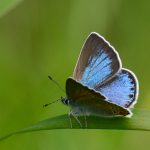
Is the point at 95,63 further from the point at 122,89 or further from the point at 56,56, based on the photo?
the point at 56,56

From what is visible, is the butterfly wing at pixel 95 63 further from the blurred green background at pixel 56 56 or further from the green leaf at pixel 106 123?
the blurred green background at pixel 56 56

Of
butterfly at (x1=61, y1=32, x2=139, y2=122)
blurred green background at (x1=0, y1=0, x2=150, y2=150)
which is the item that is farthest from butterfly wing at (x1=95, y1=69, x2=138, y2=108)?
blurred green background at (x1=0, y1=0, x2=150, y2=150)

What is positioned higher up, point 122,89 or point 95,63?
point 95,63

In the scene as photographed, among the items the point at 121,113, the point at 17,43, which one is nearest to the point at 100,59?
the point at 121,113

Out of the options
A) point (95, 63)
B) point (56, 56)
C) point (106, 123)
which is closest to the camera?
point (106, 123)

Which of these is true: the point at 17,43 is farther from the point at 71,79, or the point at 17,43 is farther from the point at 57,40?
the point at 71,79

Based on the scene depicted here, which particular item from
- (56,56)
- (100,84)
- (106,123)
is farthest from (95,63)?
(56,56)
